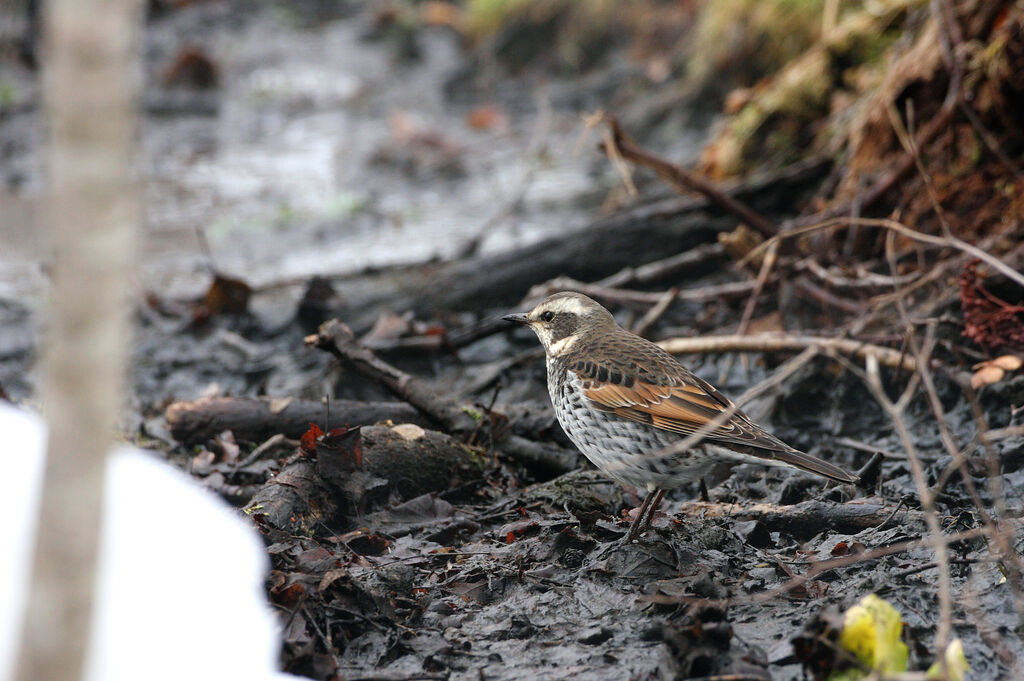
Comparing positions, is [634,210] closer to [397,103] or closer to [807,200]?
[807,200]

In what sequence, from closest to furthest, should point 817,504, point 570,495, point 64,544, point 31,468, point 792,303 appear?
1. point 64,544
2. point 31,468
3. point 817,504
4. point 570,495
5. point 792,303

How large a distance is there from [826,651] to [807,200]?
5.06m

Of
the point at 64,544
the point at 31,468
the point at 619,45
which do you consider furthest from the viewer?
the point at 619,45

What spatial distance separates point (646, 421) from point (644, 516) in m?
0.44

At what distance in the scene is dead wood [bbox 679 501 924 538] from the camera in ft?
12.7

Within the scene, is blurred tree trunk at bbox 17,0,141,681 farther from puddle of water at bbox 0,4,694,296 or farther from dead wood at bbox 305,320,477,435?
puddle of water at bbox 0,4,694,296

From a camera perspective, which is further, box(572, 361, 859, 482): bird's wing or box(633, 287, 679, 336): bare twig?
box(633, 287, 679, 336): bare twig

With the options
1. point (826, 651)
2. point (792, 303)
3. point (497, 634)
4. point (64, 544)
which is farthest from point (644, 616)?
point (792, 303)

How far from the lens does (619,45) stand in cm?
1565

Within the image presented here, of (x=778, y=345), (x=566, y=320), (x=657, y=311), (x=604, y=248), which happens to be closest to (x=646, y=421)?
(x=566, y=320)

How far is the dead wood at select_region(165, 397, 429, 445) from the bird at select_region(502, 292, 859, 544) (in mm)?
973

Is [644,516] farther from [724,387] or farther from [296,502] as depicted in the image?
[724,387]

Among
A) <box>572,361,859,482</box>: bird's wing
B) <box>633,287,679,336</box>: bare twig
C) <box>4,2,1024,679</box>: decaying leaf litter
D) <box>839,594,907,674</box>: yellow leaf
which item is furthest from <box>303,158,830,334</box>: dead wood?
<box>839,594,907,674</box>: yellow leaf

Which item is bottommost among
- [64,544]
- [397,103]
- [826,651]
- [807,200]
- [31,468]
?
[826,651]
